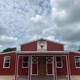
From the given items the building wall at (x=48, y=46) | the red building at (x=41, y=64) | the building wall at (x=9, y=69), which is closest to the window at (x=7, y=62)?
the red building at (x=41, y=64)

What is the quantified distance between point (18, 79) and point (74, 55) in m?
7.94

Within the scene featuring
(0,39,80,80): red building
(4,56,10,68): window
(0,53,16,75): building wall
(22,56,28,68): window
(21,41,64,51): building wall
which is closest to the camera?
(0,39,80,80): red building

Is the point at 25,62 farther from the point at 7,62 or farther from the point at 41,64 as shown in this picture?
the point at 7,62

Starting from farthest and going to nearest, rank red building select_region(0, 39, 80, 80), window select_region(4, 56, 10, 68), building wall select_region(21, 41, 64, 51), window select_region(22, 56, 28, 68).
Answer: building wall select_region(21, 41, 64, 51), window select_region(4, 56, 10, 68), window select_region(22, 56, 28, 68), red building select_region(0, 39, 80, 80)

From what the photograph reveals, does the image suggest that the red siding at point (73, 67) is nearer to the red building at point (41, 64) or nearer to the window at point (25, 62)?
the red building at point (41, 64)

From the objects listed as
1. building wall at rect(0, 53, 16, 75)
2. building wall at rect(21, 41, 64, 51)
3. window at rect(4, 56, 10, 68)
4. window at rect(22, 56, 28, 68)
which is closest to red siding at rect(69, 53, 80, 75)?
building wall at rect(21, 41, 64, 51)

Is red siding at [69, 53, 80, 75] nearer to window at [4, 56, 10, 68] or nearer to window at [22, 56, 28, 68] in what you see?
window at [22, 56, 28, 68]

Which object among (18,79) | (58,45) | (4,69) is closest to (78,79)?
(58,45)

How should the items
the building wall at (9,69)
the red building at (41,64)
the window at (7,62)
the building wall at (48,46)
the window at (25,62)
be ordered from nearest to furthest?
Result: the red building at (41,64), the building wall at (9,69), the window at (25,62), the window at (7,62), the building wall at (48,46)

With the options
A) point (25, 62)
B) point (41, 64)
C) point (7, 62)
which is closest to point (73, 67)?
point (41, 64)

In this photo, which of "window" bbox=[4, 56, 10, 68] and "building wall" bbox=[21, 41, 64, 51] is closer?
"window" bbox=[4, 56, 10, 68]

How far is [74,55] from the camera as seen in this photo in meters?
16.1

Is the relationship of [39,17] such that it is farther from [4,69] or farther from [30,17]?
[4,69]

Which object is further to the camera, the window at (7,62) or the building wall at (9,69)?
the window at (7,62)
